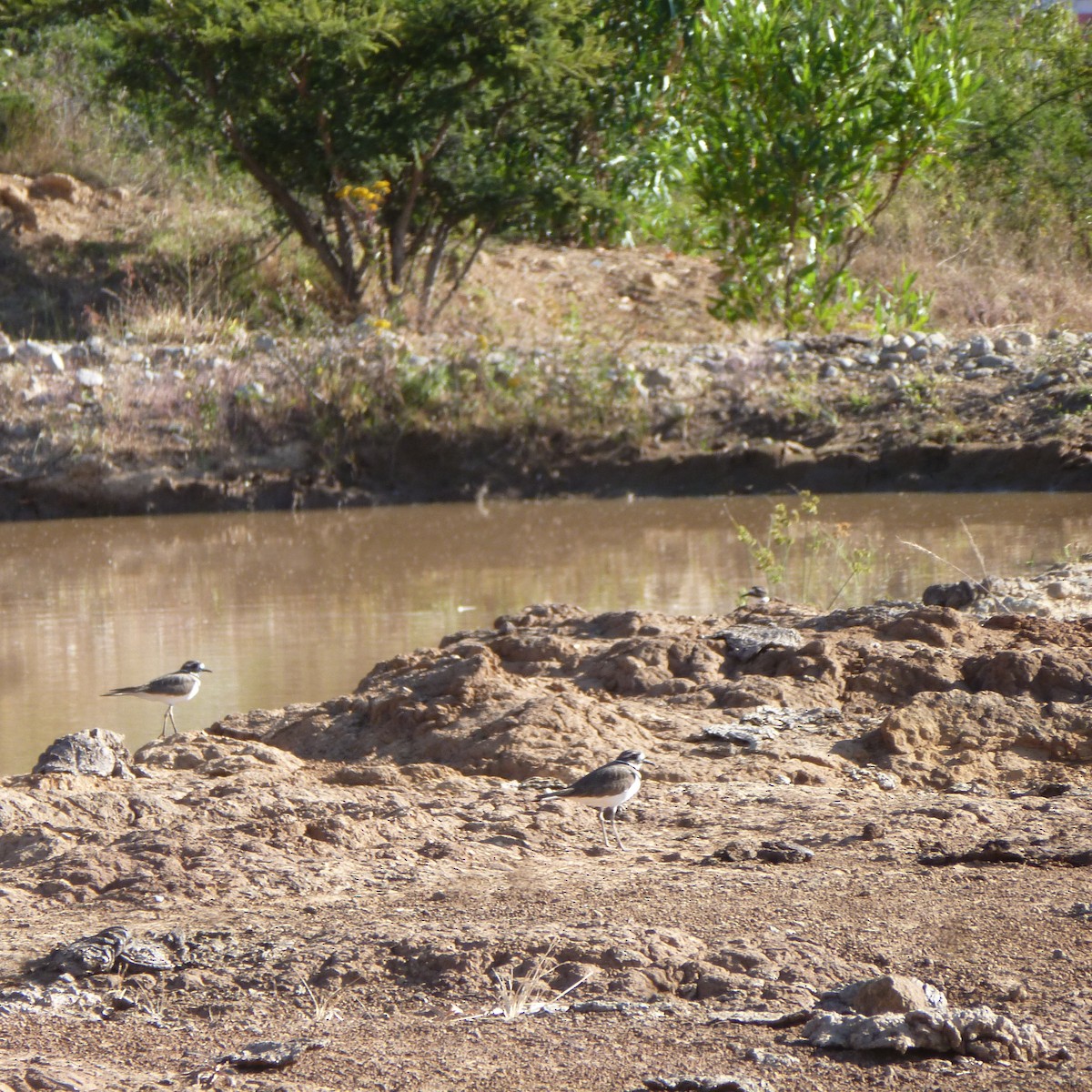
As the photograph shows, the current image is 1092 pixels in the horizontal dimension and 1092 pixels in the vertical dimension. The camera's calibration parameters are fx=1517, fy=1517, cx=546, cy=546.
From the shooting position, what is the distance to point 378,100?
16453 millimetres

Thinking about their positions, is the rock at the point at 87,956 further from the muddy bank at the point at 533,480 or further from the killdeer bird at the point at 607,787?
the muddy bank at the point at 533,480

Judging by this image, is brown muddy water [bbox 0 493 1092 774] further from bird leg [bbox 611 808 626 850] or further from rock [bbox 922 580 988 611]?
bird leg [bbox 611 808 626 850]

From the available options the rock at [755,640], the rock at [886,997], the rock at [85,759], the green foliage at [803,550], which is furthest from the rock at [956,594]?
the rock at [886,997]

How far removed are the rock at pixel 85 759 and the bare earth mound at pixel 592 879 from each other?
0.05ft

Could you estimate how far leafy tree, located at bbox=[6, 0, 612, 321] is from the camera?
15.6m

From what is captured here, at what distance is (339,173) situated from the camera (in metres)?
16.4

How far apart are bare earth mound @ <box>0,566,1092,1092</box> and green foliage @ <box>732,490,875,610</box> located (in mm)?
2115

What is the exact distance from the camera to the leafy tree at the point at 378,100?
51.3 ft

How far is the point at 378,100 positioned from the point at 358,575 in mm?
7501

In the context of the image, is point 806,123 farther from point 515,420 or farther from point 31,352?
point 31,352

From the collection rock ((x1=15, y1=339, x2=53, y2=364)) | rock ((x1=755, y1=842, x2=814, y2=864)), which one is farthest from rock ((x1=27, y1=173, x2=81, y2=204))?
rock ((x1=755, y1=842, x2=814, y2=864))

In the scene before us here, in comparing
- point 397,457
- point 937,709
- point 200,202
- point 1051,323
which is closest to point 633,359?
point 397,457

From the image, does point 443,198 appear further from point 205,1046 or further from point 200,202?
point 205,1046

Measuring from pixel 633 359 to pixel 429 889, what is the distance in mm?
11170
